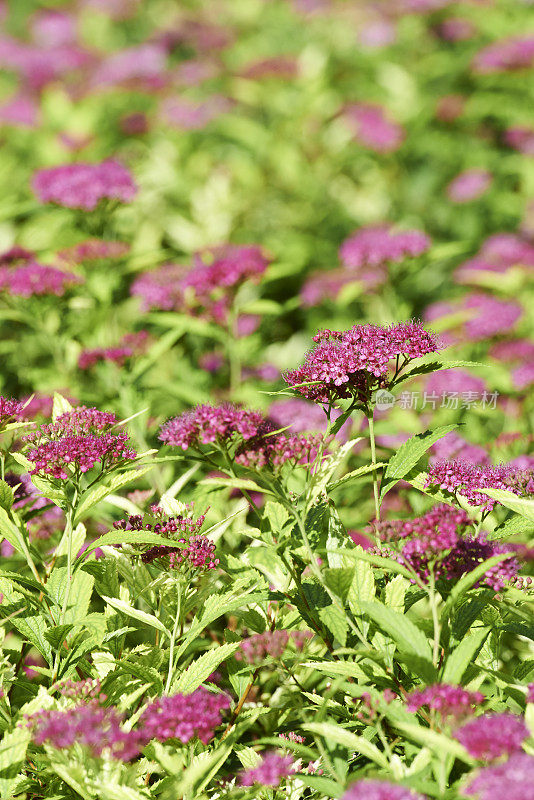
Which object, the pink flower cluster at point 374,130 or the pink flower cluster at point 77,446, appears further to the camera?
the pink flower cluster at point 374,130

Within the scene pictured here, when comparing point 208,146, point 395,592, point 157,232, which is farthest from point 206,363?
point 208,146

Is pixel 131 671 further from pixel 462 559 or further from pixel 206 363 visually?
pixel 206 363

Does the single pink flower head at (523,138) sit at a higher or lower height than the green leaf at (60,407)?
higher

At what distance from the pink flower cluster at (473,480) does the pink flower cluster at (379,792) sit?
1.94 feet

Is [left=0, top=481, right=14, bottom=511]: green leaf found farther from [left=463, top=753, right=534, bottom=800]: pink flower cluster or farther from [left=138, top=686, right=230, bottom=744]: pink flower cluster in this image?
[left=463, top=753, right=534, bottom=800]: pink flower cluster

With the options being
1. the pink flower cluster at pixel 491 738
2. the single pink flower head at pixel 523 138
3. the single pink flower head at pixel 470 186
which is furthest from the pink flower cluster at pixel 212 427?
the single pink flower head at pixel 523 138

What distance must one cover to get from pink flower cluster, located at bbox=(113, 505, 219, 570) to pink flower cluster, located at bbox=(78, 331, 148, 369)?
0.90 meters

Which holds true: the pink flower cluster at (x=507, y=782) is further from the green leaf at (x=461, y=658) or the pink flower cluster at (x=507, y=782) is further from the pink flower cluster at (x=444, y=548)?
the pink flower cluster at (x=444, y=548)

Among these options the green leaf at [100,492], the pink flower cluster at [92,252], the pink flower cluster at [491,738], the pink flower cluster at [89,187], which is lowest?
the pink flower cluster at [491,738]

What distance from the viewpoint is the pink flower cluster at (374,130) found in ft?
14.8

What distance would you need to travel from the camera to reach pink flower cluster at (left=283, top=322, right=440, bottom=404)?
1404mm

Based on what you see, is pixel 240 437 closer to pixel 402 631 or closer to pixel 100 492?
pixel 100 492

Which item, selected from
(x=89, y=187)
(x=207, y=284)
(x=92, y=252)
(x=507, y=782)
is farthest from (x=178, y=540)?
(x=89, y=187)

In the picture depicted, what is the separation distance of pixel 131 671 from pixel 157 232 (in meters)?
2.80
